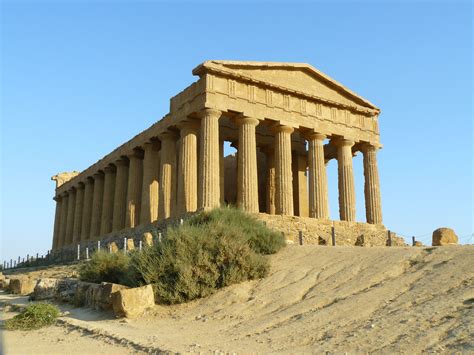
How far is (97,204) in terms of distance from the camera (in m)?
38.6

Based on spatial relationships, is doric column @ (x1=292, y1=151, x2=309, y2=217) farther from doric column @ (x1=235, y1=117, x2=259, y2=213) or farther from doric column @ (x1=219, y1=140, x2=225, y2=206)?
doric column @ (x1=235, y1=117, x2=259, y2=213)

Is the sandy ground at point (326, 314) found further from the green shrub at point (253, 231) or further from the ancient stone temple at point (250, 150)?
the ancient stone temple at point (250, 150)

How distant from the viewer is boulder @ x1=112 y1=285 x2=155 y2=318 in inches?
413

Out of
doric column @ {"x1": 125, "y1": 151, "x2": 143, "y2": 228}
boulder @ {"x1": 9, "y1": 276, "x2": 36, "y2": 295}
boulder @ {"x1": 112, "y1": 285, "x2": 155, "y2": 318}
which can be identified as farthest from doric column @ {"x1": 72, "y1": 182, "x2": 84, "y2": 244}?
boulder @ {"x1": 112, "y1": 285, "x2": 155, "y2": 318}

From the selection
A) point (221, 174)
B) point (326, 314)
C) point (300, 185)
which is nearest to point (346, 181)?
point (300, 185)

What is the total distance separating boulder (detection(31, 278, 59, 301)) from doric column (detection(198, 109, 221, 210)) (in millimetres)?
9453

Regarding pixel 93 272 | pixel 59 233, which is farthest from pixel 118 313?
pixel 59 233

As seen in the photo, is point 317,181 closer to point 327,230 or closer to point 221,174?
point 327,230

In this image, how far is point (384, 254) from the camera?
11773mm

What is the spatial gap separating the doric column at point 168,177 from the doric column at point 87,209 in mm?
14242

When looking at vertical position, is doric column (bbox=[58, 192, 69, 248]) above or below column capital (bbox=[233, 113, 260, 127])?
below

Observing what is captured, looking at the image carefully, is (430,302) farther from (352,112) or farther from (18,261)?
(18,261)

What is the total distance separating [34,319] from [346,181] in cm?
2263

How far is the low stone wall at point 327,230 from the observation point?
2381 centimetres
